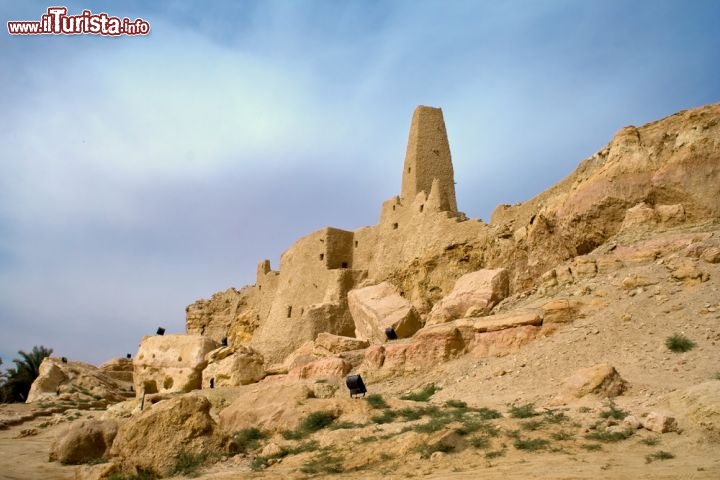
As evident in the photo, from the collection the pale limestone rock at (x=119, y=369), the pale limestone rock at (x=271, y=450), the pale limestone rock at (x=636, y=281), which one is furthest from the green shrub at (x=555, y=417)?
the pale limestone rock at (x=119, y=369)

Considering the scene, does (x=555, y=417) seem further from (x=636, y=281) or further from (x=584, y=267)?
(x=584, y=267)

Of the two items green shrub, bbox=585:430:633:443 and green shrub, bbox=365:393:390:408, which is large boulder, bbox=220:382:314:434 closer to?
green shrub, bbox=365:393:390:408

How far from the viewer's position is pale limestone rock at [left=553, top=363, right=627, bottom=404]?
8836mm

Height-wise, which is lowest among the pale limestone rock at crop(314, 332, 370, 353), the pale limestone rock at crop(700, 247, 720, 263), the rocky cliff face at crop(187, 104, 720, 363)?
the pale limestone rock at crop(314, 332, 370, 353)

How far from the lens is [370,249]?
28.7 m

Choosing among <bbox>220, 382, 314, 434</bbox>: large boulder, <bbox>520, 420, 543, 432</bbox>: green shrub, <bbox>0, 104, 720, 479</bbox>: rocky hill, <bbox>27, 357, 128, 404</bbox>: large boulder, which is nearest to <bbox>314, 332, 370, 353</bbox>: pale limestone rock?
<bbox>0, 104, 720, 479</bbox>: rocky hill

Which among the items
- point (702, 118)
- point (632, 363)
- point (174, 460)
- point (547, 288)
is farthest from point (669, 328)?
point (174, 460)

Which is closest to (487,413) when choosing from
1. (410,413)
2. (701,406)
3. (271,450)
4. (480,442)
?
(410,413)

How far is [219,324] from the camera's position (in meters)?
39.3

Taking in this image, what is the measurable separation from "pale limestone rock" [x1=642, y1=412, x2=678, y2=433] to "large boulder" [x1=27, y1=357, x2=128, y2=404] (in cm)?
2009

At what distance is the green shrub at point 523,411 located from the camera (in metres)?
8.39

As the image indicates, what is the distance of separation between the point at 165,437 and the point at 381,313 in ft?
37.1

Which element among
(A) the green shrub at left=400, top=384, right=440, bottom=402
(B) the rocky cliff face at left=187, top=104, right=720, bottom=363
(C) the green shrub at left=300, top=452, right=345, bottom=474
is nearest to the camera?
(C) the green shrub at left=300, top=452, right=345, bottom=474

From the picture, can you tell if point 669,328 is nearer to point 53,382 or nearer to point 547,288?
point 547,288
